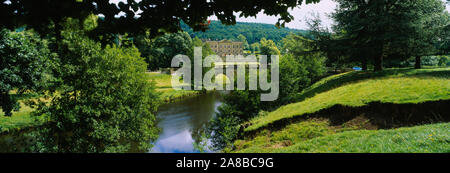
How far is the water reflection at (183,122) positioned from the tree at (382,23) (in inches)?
662

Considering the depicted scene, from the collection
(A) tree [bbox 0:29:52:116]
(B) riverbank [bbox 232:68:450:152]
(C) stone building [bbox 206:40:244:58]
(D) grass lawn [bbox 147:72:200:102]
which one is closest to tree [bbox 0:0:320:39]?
(B) riverbank [bbox 232:68:450:152]

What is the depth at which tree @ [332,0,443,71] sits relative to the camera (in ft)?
61.0

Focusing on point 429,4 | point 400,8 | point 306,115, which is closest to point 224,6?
point 306,115

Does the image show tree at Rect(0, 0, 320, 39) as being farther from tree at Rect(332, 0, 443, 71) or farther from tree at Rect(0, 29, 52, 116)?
tree at Rect(332, 0, 443, 71)

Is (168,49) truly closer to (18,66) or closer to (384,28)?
(18,66)

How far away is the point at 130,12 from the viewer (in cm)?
300

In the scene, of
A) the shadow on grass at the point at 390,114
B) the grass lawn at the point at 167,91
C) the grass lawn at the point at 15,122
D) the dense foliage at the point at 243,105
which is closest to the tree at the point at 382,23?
the dense foliage at the point at 243,105

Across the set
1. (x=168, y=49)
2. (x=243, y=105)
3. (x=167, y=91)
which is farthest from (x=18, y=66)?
(x=168, y=49)

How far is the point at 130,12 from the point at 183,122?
2139 cm

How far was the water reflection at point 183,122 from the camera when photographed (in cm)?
1827

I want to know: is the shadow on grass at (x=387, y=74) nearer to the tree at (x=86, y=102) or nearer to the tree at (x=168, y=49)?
the tree at (x=86, y=102)

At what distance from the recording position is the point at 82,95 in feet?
39.8

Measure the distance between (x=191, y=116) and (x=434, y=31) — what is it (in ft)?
77.4
